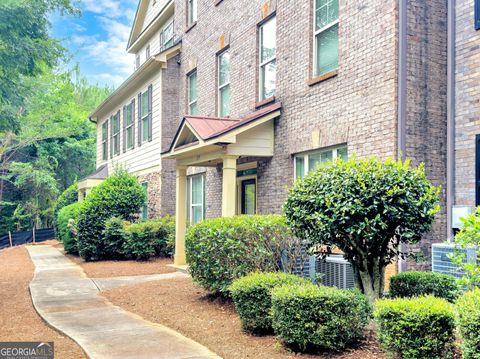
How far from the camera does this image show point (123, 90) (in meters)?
21.4

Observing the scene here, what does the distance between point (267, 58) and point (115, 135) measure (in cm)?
1332

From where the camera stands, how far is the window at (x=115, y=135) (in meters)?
23.3

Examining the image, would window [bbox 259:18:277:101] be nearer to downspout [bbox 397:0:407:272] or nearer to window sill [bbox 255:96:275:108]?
window sill [bbox 255:96:275:108]

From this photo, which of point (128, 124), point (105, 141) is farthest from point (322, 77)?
point (105, 141)

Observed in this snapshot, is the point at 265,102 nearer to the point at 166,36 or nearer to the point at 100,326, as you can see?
the point at 100,326

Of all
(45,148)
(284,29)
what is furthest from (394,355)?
(45,148)

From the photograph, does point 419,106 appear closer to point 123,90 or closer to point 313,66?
point 313,66

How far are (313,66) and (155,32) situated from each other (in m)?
13.5

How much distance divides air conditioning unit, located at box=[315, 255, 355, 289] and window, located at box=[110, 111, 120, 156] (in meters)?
17.2

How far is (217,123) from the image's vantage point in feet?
39.0

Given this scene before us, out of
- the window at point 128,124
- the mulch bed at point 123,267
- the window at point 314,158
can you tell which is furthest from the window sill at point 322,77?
the window at point 128,124

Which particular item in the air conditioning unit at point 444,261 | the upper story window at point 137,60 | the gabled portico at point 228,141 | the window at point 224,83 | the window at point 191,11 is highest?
the upper story window at point 137,60

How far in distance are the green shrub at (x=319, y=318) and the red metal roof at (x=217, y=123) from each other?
5.65 meters

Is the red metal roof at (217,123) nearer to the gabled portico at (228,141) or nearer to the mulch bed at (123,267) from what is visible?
the gabled portico at (228,141)
